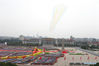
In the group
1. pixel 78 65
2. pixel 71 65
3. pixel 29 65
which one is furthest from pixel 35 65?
pixel 78 65

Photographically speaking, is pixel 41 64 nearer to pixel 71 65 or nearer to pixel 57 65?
pixel 57 65

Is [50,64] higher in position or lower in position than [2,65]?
lower

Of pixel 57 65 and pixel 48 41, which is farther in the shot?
pixel 48 41

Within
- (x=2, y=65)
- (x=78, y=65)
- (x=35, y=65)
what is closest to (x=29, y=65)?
(x=35, y=65)

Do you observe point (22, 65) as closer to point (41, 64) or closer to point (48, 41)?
point (41, 64)

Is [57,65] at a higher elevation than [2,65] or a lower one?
lower

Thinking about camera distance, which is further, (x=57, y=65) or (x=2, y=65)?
(x=57, y=65)

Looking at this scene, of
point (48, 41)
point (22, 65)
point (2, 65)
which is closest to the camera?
point (2, 65)

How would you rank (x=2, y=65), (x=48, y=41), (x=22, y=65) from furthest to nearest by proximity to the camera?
(x=48, y=41) → (x=22, y=65) → (x=2, y=65)
